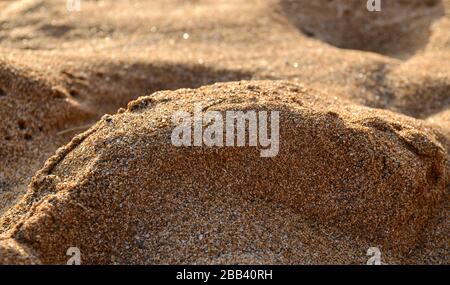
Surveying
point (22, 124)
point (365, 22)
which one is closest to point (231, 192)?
point (22, 124)

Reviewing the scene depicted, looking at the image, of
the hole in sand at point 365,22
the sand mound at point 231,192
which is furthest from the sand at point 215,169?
the hole in sand at point 365,22

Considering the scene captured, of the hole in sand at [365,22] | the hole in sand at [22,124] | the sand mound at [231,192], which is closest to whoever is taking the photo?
the sand mound at [231,192]

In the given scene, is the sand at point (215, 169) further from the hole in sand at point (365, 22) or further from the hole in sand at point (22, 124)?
the hole in sand at point (365, 22)

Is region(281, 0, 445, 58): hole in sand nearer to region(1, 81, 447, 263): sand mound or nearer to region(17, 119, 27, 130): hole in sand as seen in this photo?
region(1, 81, 447, 263): sand mound

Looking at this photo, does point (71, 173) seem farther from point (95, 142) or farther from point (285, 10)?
point (285, 10)

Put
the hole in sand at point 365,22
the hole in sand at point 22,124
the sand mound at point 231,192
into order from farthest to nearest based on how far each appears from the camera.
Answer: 1. the hole in sand at point 365,22
2. the hole in sand at point 22,124
3. the sand mound at point 231,192

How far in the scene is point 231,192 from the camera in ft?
7.86

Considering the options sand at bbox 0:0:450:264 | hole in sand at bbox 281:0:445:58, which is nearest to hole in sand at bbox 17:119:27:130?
sand at bbox 0:0:450:264

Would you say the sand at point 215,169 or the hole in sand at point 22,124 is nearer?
the sand at point 215,169

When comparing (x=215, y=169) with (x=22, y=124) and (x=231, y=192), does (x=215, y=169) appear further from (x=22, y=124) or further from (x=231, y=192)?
(x=22, y=124)

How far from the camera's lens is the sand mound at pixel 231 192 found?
2232mm

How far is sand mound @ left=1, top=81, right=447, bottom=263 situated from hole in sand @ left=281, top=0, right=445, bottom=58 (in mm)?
1882

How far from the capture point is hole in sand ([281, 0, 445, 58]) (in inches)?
175
